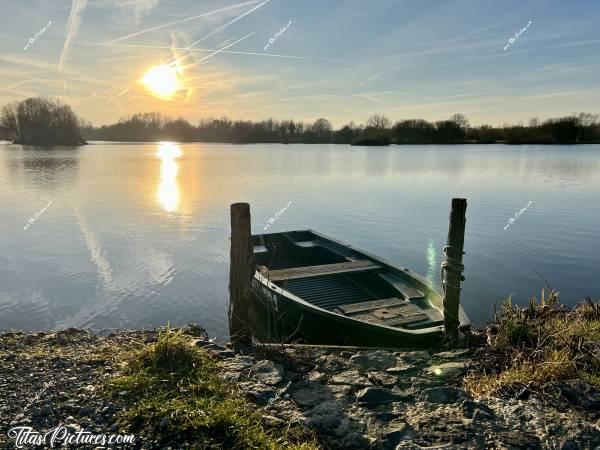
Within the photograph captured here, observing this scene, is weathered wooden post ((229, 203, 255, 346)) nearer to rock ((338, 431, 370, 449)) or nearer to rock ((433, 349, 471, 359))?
rock ((338, 431, 370, 449))

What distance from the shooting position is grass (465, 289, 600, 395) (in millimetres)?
5078

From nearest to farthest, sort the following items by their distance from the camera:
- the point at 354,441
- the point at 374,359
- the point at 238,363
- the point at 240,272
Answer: the point at 354,441 → the point at 238,363 → the point at 374,359 → the point at 240,272

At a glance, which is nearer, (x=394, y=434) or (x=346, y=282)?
(x=394, y=434)

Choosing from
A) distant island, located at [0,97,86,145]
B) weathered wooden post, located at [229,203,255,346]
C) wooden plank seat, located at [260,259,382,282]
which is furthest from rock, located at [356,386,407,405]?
distant island, located at [0,97,86,145]

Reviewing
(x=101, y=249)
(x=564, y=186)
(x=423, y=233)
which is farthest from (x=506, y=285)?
(x=564, y=186)

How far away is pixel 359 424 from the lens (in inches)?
175

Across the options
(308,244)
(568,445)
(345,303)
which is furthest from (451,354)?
(308,244)

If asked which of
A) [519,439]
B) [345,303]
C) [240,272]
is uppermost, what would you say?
[240,272]

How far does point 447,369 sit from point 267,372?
2413mm

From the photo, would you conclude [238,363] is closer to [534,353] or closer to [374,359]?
[374,359]

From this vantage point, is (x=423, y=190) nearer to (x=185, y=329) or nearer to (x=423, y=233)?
(x=423, y=233)

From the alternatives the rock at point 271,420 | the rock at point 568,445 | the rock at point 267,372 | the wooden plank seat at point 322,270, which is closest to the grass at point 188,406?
the rock at point 271,420

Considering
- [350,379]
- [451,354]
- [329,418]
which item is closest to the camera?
[329,418]

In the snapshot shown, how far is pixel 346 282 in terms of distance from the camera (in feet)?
36.0
